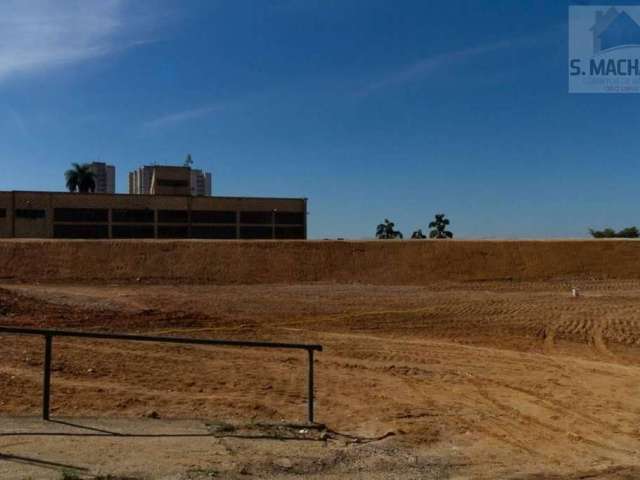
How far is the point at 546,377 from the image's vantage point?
40.4 ft

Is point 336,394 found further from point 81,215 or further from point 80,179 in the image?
point 80,179

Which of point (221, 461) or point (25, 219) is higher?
point (25, 219)

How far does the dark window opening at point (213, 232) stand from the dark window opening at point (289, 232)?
6.29m

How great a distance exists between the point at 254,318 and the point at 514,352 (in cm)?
873

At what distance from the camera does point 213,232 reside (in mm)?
87375

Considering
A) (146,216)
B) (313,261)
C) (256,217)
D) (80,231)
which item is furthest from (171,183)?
(313,261)

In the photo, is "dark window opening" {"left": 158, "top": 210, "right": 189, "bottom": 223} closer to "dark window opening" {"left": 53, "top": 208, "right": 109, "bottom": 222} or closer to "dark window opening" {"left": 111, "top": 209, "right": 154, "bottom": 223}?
"dark window opening" {"left": 111, "top": 209, "right": 154, "bottom": 223}

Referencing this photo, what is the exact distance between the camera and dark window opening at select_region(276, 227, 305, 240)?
90.3 metres

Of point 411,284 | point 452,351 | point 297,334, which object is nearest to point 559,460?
point 452,351

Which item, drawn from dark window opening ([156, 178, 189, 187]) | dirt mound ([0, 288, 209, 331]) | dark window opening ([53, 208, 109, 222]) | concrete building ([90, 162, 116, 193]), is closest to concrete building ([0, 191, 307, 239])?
dark window opening ([53, 208, 109, 222])

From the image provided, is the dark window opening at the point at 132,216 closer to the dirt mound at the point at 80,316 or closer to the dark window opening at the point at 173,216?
the dark window opening at the point at 173,216

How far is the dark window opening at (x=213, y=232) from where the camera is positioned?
86688 mm

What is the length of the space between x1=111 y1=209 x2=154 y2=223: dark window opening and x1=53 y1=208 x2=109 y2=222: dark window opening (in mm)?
1099

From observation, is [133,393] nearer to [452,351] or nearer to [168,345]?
[168,345]
